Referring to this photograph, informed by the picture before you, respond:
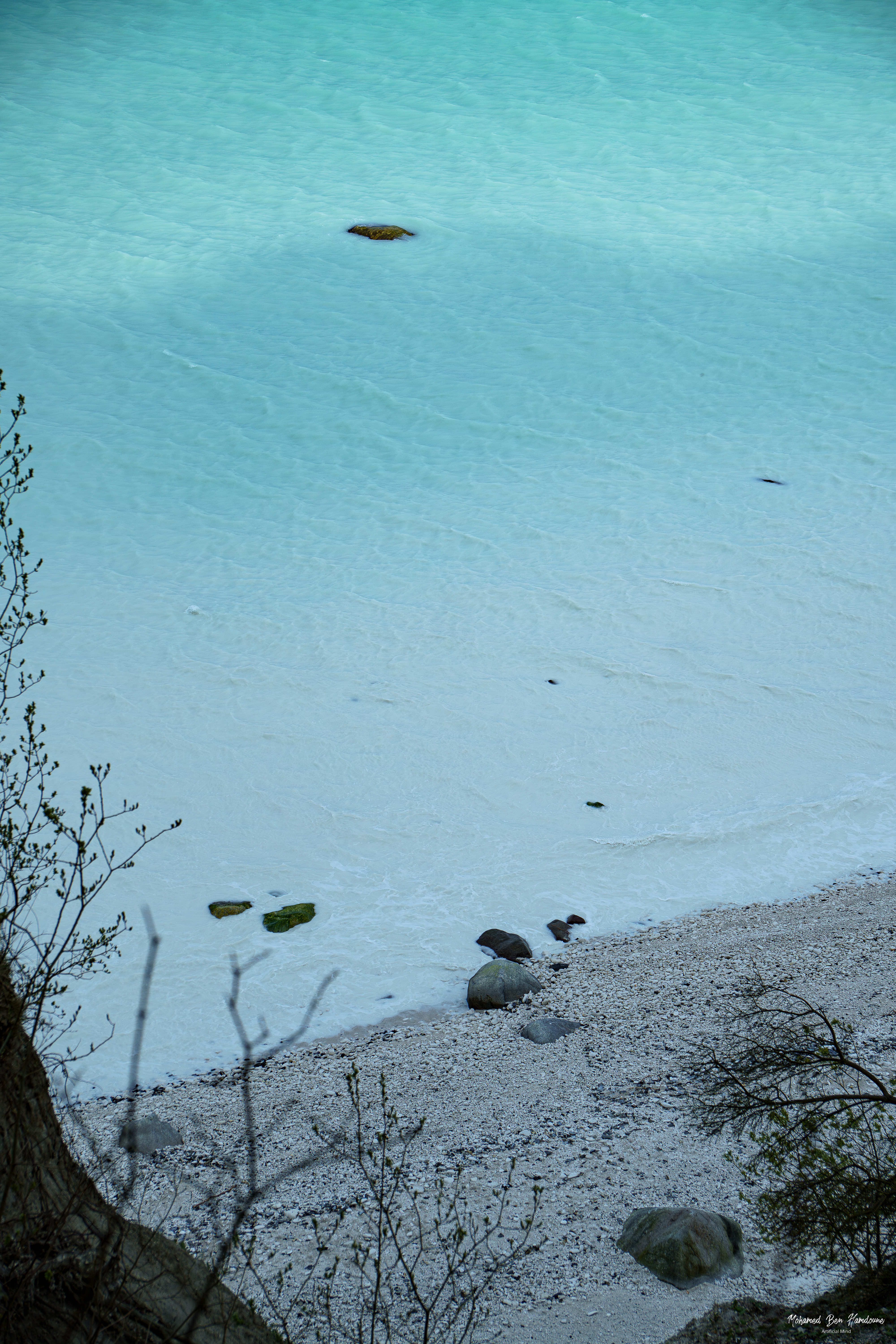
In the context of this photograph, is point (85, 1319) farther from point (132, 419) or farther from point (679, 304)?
point (679, 304)

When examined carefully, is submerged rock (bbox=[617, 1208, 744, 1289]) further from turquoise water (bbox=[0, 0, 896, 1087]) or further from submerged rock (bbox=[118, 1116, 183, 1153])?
turquoise water (bbox=[0, 0, 896, 1087])

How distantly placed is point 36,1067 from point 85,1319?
2.01 ft

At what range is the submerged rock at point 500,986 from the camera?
5.85m

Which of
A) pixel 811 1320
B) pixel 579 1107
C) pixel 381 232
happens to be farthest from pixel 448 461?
pixel 811 1320

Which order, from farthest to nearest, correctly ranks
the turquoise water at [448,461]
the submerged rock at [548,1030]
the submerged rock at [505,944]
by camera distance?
the turquoise water at [448,461] → the submerged rock at [505,944] → the submerged rock at [548,1030]

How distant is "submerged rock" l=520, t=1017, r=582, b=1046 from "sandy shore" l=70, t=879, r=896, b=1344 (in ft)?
0.15

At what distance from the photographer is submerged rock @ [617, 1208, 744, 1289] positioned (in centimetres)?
382

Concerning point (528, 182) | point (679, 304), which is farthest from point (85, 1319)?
point (528, 182)

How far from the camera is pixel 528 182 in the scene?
1894cm

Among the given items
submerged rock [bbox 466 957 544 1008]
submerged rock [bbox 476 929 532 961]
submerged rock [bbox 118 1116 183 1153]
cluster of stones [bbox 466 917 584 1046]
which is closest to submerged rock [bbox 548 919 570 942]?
submerged rock [bbox 476 929 532 961]

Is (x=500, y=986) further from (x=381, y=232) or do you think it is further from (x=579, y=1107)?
(x=381, y=232)

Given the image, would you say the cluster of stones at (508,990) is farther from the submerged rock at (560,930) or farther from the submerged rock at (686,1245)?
the submerged rock at (686,1245)

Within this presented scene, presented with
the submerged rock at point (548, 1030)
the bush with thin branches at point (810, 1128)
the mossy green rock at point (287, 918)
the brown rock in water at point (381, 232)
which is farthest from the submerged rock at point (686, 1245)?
the brown rock in water at point (381, 232)

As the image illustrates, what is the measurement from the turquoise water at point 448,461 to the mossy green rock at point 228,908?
10 centimetres
